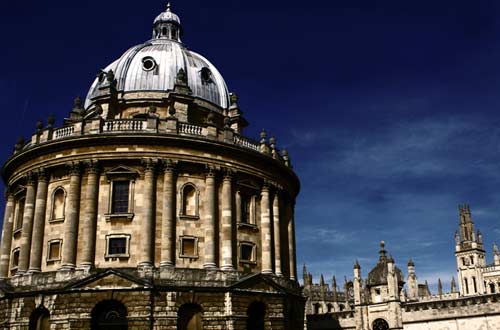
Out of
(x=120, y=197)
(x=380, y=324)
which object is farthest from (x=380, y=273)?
(x=120, y=197)

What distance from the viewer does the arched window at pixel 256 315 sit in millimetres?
35250

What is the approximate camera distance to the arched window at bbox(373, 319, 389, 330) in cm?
5060

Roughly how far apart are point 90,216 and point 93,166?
318 cm

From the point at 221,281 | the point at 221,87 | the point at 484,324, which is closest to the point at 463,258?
the point at 484,324

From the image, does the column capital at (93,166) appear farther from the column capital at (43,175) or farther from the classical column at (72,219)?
the column capital at (43,175)

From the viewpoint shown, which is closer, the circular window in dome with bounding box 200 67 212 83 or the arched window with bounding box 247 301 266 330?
the arched window with bounding box 247 301 266 330

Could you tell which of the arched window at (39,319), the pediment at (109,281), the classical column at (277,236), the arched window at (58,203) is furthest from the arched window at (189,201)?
the arched window at (39,319)

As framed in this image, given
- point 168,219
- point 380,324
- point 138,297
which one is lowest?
point 380,324

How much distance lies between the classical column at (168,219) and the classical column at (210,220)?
6.80 ft

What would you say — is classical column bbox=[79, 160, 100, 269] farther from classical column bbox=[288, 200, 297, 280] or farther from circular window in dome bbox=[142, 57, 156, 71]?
classical column bbox=[288, 200, 297, 280]

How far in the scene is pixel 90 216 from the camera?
112ft

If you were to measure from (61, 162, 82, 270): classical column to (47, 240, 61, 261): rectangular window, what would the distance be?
39.1 inches

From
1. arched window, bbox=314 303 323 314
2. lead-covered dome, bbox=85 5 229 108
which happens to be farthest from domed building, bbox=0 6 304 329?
arched window, bbox=314 303 323 314

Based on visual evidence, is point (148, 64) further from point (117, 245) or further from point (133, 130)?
point (117, 245)
